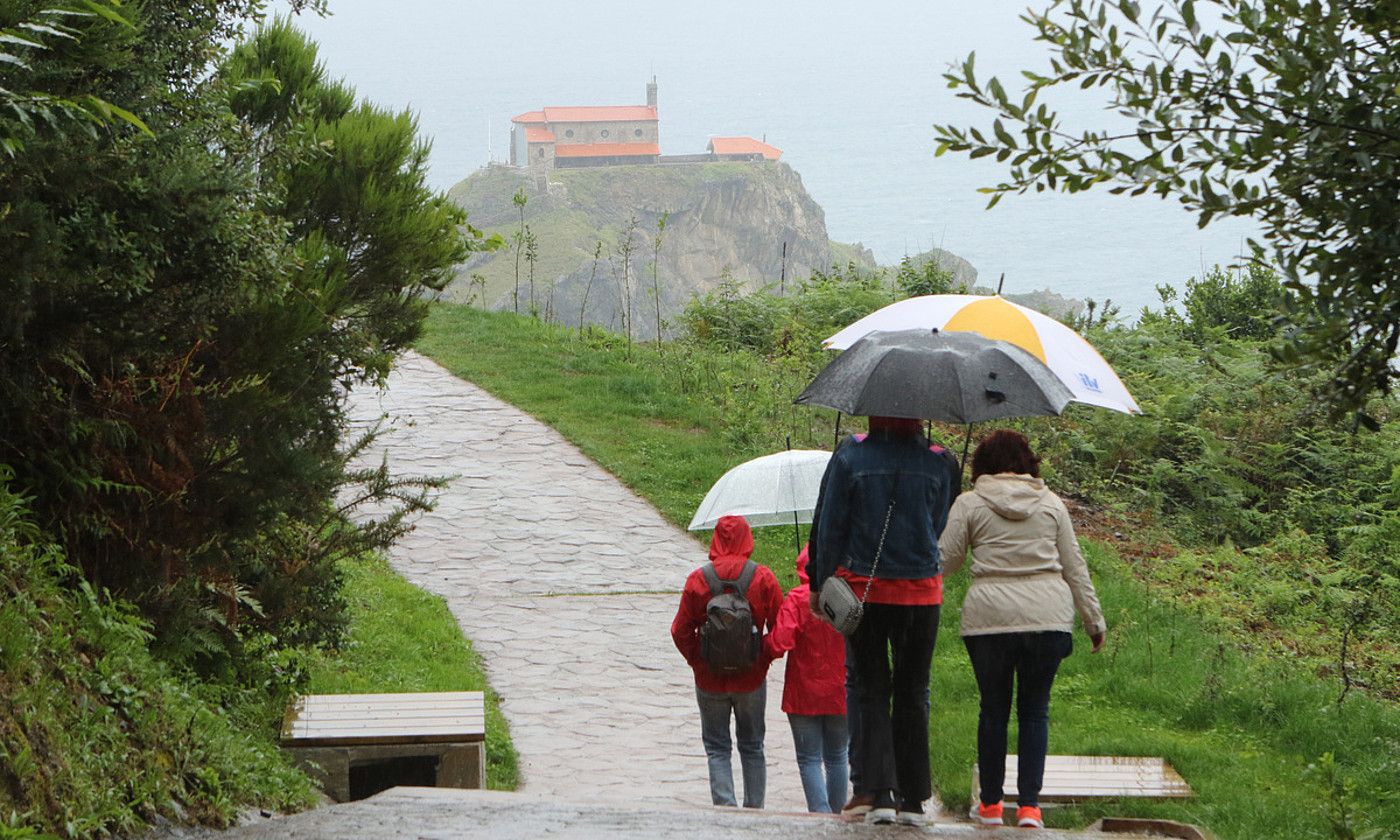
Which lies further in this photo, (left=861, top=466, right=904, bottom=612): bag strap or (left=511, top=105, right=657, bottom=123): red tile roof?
(left=511, top=105, right=657, bottom=123): red tile roof

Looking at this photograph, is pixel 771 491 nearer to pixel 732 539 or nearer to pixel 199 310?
pixel 732 539

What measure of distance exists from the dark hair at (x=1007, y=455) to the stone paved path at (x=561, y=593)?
2.15 metres

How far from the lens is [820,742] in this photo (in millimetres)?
7418

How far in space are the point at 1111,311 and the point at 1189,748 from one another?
12962 mm

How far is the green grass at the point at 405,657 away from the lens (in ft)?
29.0

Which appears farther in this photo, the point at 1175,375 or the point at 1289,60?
the point at 1175,375

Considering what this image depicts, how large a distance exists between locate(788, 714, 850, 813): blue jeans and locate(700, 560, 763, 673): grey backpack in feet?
1.44

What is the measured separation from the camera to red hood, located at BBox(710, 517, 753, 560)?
23.8 feet

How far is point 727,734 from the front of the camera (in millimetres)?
7508

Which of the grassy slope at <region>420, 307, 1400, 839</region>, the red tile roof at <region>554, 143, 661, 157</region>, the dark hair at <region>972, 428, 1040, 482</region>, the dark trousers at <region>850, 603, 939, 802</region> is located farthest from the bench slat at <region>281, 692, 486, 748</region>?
the red tile roof at <region>554, 143, 661, 157</region>

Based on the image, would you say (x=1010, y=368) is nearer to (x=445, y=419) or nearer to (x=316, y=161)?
(x=316, y=161)

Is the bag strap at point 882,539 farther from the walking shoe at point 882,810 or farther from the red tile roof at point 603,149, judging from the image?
the red tile roof at point 603,149

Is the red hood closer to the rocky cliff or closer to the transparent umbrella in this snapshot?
the transparent umbrella

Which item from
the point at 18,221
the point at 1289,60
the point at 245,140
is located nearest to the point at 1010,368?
the point at 1289,60
